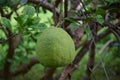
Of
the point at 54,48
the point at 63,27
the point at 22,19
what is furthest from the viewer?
the point at 22,19

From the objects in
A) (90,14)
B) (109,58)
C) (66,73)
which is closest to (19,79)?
(109,58)

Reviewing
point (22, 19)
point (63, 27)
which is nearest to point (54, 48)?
point (63, 27)

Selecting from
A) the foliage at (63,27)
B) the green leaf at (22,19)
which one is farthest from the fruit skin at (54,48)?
the green leaf at (22,19)

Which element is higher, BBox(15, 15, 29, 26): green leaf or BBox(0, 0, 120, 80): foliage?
BBox(15, 15, 29, 26): green leaf

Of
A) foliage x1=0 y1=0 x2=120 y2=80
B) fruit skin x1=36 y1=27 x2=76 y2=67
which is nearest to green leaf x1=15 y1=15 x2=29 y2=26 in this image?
foliage x1=0 y1=0 x2=120 y2=80

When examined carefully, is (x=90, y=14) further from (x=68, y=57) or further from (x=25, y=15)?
(x=68, y=57)

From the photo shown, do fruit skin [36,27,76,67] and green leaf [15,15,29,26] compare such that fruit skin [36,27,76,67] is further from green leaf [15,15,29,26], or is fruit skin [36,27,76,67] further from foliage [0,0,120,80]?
green leaf [15,15,29,26]

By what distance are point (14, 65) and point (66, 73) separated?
1064 mm

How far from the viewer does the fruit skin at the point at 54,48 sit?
36.4 inches

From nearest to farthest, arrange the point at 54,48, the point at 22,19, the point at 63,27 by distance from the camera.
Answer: the point at 54,48 → the point at 63,27 → the point at 22,19

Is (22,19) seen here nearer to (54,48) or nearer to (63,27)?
(63,27)

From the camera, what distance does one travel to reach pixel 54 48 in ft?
3.04

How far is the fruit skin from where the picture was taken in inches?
36.4

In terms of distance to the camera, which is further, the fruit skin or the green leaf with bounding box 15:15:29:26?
the green leaf with bounding box 15:15:29:26
